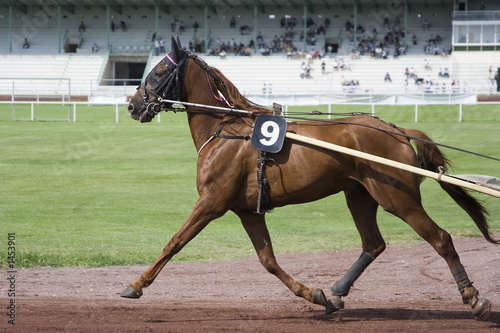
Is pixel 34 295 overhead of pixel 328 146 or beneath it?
beneath

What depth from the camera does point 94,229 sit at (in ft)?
32.9

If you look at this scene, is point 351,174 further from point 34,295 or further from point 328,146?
point 34,295

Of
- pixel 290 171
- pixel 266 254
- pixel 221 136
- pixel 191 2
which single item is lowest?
pixel 266 254

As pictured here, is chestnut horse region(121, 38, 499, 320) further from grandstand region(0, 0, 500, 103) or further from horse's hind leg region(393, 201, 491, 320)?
grandstand region(0, 0, 500, 103)

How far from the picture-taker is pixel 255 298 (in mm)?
6227

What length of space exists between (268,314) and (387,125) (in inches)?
78.4

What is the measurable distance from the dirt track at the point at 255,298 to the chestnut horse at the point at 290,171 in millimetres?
301

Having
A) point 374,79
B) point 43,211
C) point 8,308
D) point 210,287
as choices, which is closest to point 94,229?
point 43,211

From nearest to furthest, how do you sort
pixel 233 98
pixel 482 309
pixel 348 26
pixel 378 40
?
pixel 482 309 → pixel 233 98 → pixel 378 40 → pixel 348 26

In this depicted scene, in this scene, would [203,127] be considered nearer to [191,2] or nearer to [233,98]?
[233,98]

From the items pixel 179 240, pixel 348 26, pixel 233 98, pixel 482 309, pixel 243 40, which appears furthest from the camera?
pixel 243 40

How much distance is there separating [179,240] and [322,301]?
134 centimetres

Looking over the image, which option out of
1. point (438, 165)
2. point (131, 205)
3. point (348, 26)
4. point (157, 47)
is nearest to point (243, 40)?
point (157, 47)

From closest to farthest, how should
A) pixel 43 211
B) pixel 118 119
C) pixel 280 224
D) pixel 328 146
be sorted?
pixel 328 146, pixel 280 224, pixel 43 211, pixel 118 119
